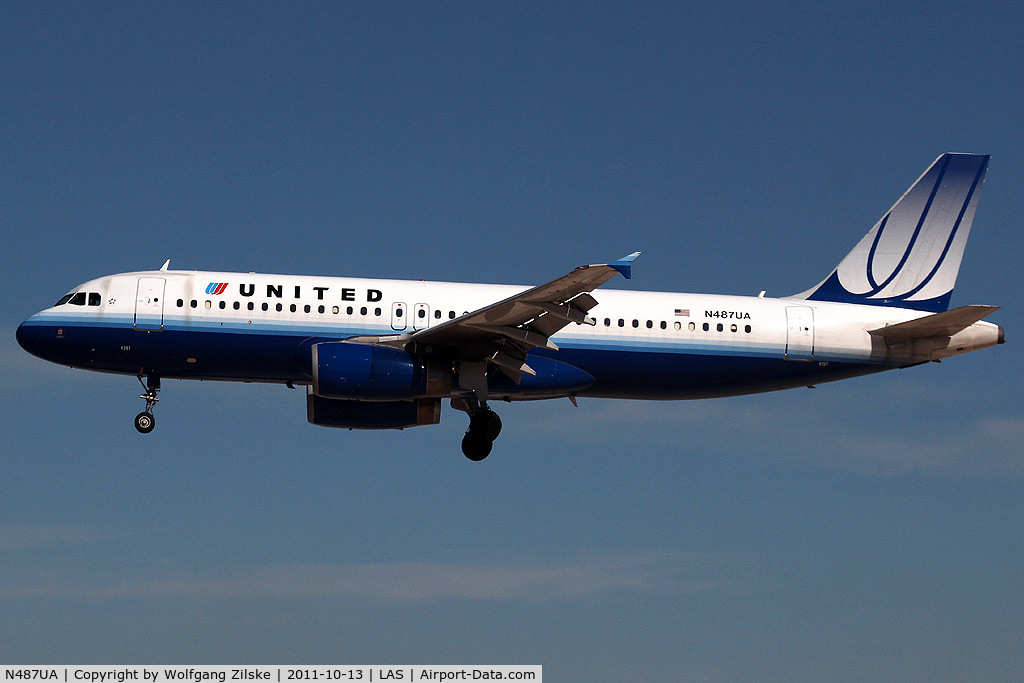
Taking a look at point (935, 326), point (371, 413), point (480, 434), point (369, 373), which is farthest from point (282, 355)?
point (935, 326)

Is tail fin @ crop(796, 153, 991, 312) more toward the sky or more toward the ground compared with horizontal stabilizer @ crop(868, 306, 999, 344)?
more toward the sky

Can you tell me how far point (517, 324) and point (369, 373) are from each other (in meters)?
3.83

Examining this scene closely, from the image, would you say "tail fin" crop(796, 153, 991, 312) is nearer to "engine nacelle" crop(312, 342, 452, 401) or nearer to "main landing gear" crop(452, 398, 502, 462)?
"main landing gear" crop(452, 398, 502, 462)

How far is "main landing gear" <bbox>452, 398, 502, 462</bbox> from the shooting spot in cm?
3634

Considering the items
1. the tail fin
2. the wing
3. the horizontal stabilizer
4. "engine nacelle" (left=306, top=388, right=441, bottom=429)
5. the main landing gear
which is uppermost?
the tail fin

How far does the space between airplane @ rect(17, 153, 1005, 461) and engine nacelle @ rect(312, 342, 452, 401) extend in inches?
1.4

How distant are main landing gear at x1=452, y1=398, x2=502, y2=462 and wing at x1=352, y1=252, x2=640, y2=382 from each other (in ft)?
9.37

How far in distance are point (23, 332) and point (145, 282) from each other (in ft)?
11.6

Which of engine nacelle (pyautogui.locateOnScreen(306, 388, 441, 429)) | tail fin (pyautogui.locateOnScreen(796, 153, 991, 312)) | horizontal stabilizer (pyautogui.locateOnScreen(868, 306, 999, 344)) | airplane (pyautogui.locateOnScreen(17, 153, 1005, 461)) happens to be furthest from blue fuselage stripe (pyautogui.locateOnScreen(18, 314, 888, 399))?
tail fin (pyautogui.locateOnScreen(796, 153, 991, 312))

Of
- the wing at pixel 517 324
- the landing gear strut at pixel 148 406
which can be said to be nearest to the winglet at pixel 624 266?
the wing at pixel 517 324

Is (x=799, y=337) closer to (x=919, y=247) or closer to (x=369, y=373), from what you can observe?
(x=919, y=247)

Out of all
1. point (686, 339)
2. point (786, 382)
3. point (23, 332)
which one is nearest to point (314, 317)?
point (23, 332)

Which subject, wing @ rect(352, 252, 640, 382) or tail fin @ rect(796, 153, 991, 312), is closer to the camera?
wing @ rect(352, 252, 640, 382)

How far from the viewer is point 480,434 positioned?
36.3 metres
